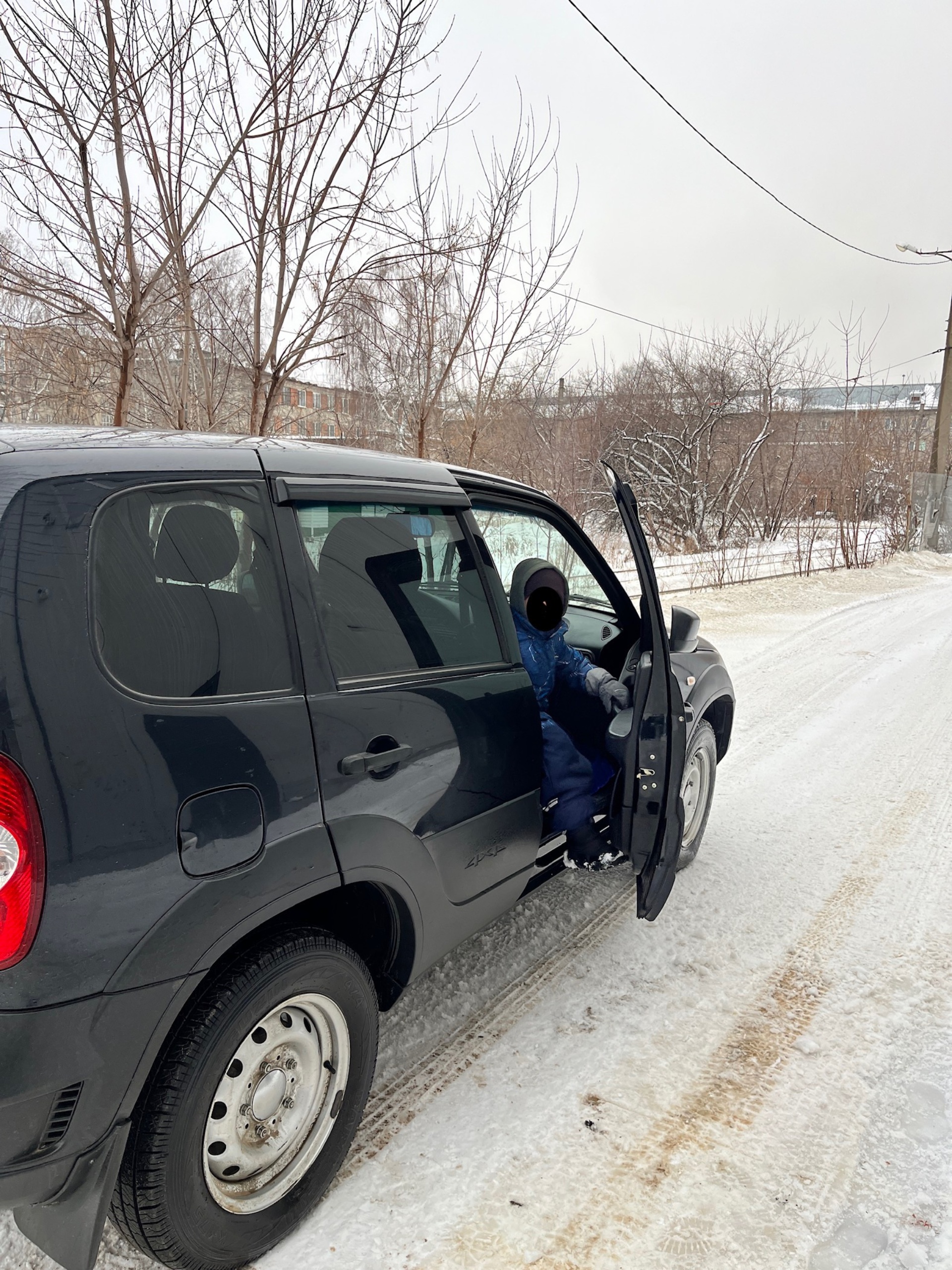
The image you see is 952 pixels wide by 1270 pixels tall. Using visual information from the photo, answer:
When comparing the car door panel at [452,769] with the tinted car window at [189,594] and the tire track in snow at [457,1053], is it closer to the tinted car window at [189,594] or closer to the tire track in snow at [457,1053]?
the tinted car window at [189,594]

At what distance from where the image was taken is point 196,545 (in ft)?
6.08

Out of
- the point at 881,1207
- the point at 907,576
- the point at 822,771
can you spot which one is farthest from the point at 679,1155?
the point at 907,576

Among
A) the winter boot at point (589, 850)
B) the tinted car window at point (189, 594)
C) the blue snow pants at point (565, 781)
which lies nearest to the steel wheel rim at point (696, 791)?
the winter boot at point (589, 850)

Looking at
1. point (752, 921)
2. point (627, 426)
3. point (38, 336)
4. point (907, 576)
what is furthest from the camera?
point (627, 426)

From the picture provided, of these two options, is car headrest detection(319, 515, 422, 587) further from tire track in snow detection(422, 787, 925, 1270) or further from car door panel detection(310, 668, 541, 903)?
tire track in snow detection(422, 787, 925, 1270)

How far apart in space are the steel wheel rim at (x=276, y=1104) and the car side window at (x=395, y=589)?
84 cm

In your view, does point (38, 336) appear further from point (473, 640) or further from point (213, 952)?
point (213, 952)

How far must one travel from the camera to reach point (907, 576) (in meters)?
17.9

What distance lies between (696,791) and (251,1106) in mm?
2645

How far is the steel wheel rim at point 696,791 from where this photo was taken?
152 inches

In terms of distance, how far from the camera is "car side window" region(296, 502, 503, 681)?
2.14 m

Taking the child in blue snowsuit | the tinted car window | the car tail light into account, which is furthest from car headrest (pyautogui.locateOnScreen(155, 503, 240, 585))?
the child in blue snowsuit

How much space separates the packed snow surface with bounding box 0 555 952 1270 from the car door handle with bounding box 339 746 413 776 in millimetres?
1111

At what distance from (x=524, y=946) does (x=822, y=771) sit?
2979mm
